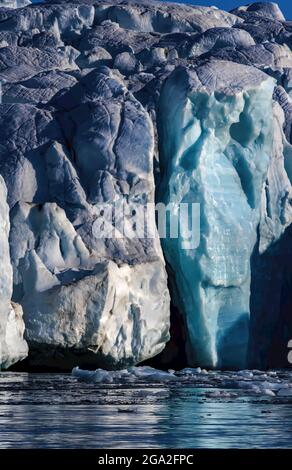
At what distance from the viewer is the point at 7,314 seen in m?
21.0

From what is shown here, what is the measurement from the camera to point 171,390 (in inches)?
755

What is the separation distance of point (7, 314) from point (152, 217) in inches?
152

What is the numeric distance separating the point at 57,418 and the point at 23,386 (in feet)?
14.7

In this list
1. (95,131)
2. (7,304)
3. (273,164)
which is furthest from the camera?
(273,164)

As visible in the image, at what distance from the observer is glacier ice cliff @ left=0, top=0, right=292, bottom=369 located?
22.2 meters

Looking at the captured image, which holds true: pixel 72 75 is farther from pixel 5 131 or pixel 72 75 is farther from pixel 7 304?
pixel 7 304

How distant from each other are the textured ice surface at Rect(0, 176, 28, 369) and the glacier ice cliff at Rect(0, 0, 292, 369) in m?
0.03

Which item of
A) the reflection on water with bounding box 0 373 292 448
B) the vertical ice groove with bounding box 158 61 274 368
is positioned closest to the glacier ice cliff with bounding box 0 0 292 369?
the vertical ice groove with bounding box 158 61 274 368

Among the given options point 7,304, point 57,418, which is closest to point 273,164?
point 7,304

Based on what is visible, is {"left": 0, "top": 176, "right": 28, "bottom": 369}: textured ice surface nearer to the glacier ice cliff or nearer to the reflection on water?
the glacier ice cliff

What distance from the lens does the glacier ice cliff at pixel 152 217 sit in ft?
72.7

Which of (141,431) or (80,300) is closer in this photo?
(141,431)

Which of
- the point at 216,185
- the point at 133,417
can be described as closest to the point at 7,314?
the point at 216,185

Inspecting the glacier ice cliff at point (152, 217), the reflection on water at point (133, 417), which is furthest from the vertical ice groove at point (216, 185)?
the reflection on water at point (133, 417)
